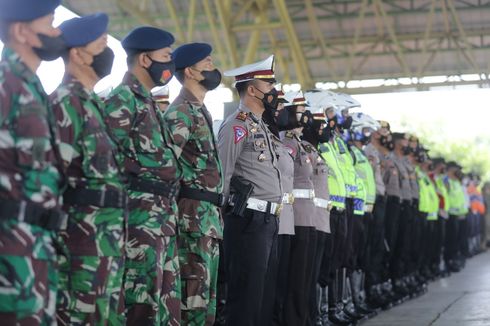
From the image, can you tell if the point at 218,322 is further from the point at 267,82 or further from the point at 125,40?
the point at 125,40

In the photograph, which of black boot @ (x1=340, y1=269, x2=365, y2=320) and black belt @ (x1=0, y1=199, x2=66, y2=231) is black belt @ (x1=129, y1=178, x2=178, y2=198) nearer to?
black belt @ (x1=0, y1=199, x2=66, y2=231)

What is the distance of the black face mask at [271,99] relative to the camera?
20.5 feet

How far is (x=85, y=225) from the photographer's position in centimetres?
400

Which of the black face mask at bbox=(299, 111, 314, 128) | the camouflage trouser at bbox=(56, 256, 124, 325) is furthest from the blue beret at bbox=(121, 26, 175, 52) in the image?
the black face mask at bbox=(299, 111, 314, 128)

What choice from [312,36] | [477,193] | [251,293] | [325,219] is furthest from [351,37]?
[251,293]

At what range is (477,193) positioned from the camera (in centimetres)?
2150

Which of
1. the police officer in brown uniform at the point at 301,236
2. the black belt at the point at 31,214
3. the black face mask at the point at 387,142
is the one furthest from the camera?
the black face mask at the point at 387,142

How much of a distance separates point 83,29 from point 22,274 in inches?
48.3

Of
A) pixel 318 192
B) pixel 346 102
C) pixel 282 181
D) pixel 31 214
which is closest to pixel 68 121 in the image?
pixel 31 214

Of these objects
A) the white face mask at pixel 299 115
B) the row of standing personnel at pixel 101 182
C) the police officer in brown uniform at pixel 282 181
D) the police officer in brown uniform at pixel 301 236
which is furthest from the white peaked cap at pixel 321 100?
the row of standing personnel at pixel 101 182

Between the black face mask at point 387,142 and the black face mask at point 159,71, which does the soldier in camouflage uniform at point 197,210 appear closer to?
the black face mask at point 159,71

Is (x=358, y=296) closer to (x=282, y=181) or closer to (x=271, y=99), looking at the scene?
(x=282, y=181)

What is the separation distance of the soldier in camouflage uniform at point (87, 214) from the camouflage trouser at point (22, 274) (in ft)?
1.32

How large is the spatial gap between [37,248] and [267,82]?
2.98m
